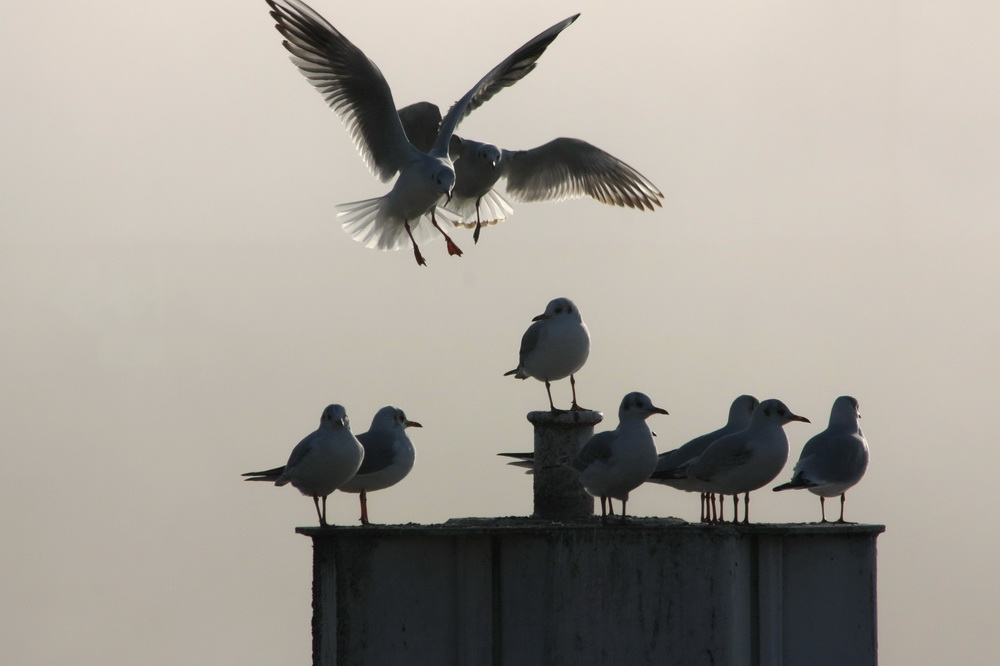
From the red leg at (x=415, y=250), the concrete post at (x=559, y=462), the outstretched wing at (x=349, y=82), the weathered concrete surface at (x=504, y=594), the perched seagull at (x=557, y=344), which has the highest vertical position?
the outstretched wing at (x=349, y=82)

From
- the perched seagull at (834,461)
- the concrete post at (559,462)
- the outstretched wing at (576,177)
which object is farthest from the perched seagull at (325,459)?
the outstretched wing at (576,177)

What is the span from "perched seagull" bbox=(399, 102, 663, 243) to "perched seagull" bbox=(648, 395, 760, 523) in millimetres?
5210

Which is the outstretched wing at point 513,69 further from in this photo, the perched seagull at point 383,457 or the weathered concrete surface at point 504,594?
the weathered concrete surface at point 504,594

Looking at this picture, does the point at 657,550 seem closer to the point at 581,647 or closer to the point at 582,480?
the point at 581,647

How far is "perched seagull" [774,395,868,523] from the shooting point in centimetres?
1147

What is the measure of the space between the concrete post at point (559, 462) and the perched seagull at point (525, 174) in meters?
4.84

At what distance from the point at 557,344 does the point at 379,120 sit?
4326mm

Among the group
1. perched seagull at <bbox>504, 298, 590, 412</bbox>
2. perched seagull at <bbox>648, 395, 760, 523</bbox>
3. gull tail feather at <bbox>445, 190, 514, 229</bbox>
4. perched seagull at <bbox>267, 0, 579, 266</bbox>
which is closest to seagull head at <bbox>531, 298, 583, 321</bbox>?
perched seagull at <bbox>504, 298, 590, 412</bbox>

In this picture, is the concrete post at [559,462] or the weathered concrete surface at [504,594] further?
the concrete post at [559,462]

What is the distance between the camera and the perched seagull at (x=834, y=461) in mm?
11469

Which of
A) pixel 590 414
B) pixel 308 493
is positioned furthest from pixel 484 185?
pixel 308 493

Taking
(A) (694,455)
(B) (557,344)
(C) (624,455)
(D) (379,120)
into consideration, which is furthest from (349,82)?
(C) (624,455)

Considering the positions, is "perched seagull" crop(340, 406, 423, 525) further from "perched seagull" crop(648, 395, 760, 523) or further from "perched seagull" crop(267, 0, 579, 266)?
"perched seagull" crop(267, 0, 579, 266)

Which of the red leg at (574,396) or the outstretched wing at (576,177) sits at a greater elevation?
the outstretched wing at (576,177)
